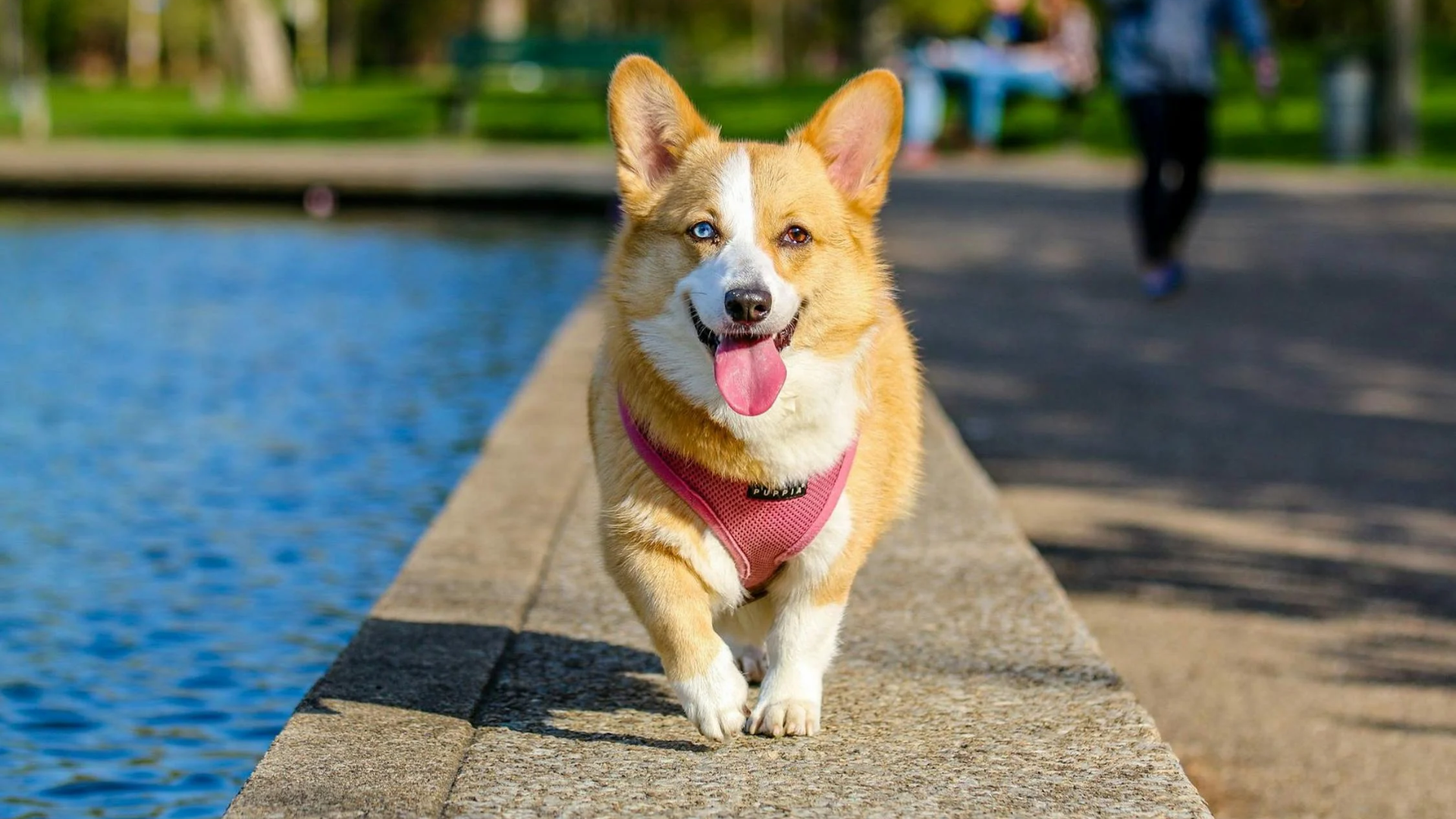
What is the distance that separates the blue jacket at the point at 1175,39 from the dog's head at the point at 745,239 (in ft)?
26.1

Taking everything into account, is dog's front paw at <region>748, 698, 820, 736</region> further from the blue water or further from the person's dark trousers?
the person's dark trousers

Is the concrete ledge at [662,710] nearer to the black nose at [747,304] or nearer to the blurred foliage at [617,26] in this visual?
the black nose at [747,304]

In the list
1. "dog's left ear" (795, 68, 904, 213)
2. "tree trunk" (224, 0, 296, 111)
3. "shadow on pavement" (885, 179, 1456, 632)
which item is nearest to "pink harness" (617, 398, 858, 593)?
"dog's left ear" (795, 68, 904, 213)

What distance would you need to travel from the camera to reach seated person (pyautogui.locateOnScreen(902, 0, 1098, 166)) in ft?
76.3

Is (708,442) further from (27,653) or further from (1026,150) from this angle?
(1026,150)

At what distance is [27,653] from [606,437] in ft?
8.72

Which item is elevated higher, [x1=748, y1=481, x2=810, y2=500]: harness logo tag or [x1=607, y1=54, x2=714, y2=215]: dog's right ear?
[x1=607, y1=54, x2=714, y2=215]: dog's right ear

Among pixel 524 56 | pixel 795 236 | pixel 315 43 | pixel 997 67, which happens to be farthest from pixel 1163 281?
pixel 315 43

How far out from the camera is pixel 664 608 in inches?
148

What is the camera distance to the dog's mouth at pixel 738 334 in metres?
3.75

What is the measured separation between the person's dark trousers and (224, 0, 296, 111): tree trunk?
2838 centimetres

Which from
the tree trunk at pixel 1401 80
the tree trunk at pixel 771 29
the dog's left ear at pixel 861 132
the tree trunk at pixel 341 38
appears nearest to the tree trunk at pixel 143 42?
the tree trunk at pixel 341 38

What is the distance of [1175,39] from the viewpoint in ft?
37.9

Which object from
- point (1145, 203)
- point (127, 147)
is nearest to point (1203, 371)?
point (1145, 203)
